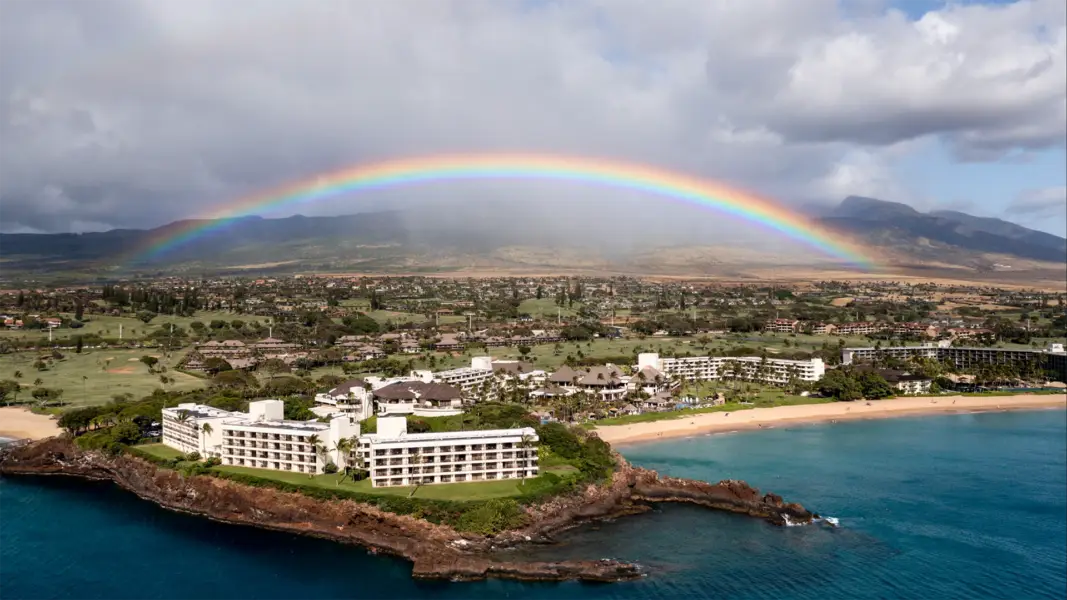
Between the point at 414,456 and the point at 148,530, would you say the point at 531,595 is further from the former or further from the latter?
the point at 148,530

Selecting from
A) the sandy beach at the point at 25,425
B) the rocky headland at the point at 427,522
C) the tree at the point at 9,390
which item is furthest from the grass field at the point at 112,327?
the rocky headland at the point at 427,522

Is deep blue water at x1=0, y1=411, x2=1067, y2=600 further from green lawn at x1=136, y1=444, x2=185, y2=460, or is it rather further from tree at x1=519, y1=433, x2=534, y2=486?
tree at x1=519, y1=433, x2=534, y2=486

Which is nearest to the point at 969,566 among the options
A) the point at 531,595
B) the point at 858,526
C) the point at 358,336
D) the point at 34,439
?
the point at 858,526

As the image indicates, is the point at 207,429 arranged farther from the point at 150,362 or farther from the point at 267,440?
the point at 150,362

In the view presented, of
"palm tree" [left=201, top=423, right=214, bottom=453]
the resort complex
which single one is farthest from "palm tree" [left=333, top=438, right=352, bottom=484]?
"palm tree" [left=201, top=423, right=214, bottom=453]

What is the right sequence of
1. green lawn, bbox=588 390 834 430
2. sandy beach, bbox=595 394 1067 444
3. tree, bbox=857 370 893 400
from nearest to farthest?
sandy beach, bbox=595 394 1067 444, green lawn, bbox=588 390 834 430, tree, bbox=857 370 893 400

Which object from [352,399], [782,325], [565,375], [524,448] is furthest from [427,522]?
[782,325]
